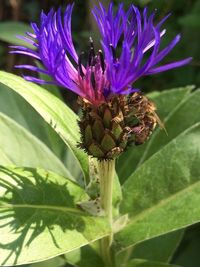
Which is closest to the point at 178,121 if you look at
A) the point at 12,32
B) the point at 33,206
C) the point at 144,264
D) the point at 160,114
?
the point at 160,114

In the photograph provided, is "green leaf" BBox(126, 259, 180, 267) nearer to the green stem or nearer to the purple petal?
the green stem

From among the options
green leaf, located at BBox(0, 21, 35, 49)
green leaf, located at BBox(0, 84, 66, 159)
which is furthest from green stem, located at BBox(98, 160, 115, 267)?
green leaf, located at BBox(0, 21, 35, 49)

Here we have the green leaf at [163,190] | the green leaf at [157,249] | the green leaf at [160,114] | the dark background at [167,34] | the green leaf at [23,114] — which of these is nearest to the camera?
the green leaf at [163,190]

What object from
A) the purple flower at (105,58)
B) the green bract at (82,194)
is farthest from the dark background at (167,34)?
the purple flower at (105,58)

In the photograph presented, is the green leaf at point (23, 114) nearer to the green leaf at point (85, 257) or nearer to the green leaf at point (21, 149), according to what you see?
the green leaf at point (21, 149)

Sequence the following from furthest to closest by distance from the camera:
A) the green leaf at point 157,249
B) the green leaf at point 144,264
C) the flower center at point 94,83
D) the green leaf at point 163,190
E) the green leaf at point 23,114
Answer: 1. the green leaf at point 23,114
2. the green leaf at point 157,249
3. the green leaf at point 144,264
4. the green leaf at point 163,190
5. the flower center at point 94,83

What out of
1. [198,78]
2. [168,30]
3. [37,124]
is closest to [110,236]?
[37,124]
